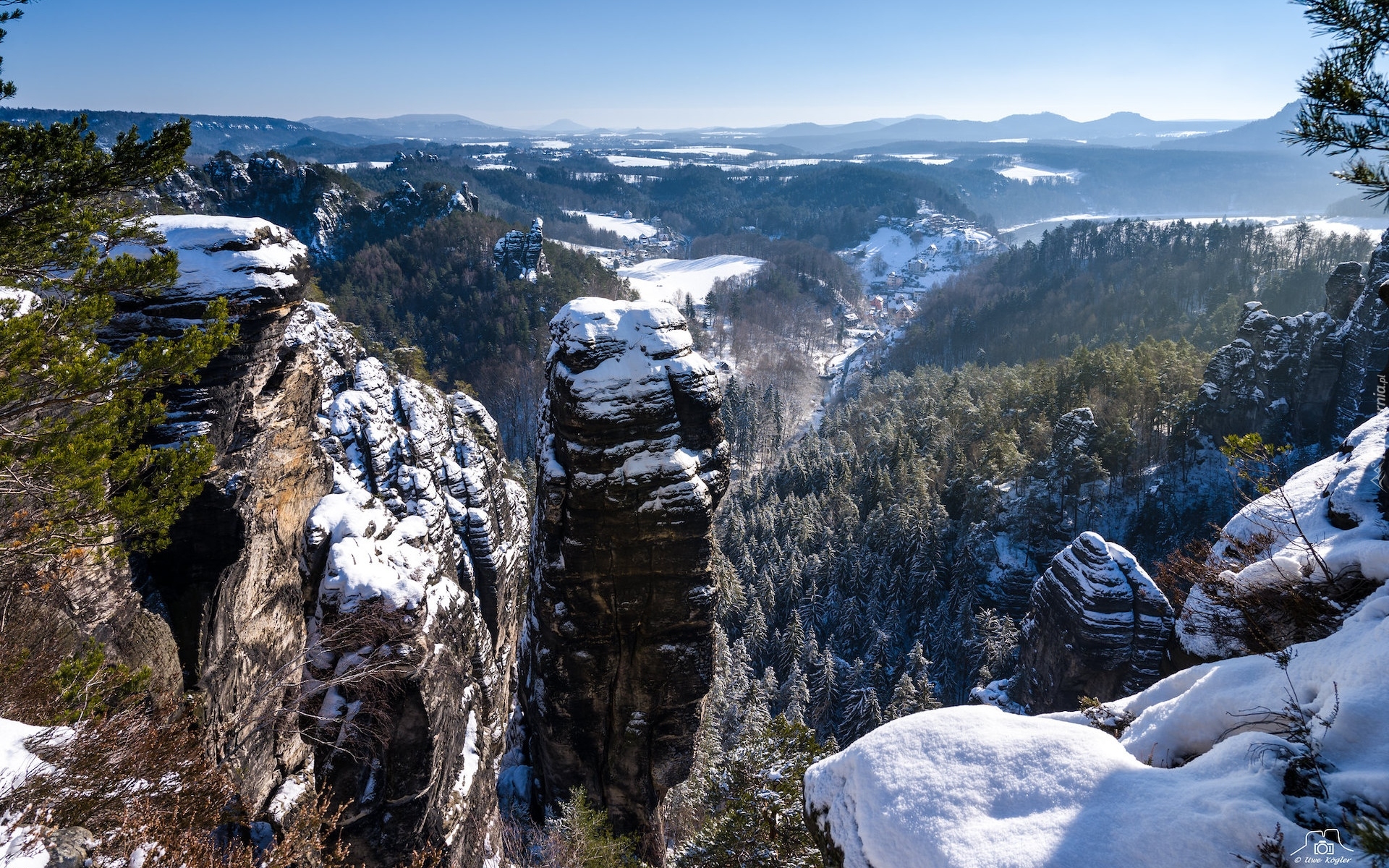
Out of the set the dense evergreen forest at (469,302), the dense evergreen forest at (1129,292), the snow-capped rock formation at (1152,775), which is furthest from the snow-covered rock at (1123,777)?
the dense evergreen forest at (1129,292)

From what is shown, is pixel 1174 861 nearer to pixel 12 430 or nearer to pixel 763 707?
pixel 12 430

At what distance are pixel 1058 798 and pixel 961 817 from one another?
110cm

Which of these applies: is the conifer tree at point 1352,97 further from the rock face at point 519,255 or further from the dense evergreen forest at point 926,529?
the rock face at point 519,255

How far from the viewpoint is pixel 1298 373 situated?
5409cm

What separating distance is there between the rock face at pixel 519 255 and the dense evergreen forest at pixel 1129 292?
262 feet

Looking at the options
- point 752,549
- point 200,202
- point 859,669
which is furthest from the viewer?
point 200,202

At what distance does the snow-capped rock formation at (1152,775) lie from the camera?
19.5 ft

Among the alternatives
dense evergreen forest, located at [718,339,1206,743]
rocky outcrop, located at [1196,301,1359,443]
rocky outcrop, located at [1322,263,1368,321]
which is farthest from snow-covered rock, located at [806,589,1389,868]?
rocky outcrop, located at [1322,263,1368,321]

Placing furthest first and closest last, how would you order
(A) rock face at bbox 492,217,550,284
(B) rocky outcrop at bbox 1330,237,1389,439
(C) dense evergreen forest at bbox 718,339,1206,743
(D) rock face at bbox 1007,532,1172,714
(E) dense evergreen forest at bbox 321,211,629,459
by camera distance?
(A) rock face at bbox 492,217,550,284 → (E) dense evergreen forest at bbox 321,211,629,459 → (B) rocky outcrop at bbox 1330,237,1389,439 → (C) dense evergreen forest at bbox 718,339,1206,743 → (D) rock face at bbox 1007,532,1172,714

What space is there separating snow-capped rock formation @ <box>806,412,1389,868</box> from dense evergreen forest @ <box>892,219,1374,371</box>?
348 ft

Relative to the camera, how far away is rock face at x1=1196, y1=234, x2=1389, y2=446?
50531 mm

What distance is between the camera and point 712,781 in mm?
15789

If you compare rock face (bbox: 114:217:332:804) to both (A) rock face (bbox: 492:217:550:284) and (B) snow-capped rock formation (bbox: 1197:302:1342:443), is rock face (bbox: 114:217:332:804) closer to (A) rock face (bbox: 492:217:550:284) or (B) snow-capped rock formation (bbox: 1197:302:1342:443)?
(B) snow-capped rock formation (bbox: 1197:302:1342:443)

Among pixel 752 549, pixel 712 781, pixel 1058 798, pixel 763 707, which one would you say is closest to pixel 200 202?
pixel 752 549
